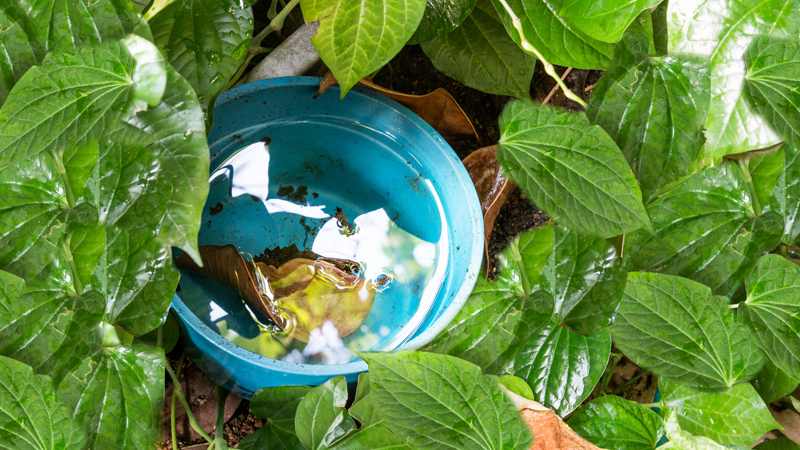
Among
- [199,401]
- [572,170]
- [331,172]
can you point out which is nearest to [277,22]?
[331,172]

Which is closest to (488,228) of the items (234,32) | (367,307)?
(367,307)

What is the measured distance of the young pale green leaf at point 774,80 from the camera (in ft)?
1.88

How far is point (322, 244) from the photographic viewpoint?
1008mm

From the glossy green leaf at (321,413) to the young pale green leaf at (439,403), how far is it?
0.05m

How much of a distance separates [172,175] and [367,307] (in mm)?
549

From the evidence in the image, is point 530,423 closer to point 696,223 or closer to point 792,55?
point 696,223

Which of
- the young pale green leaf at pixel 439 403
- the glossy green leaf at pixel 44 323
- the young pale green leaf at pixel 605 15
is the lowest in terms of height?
the young pale green leaf at pixel 439 403

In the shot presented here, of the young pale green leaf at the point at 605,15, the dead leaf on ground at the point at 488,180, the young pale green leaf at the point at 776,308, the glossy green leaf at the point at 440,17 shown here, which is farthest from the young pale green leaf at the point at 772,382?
the glossy green leaf at the point at 440,17

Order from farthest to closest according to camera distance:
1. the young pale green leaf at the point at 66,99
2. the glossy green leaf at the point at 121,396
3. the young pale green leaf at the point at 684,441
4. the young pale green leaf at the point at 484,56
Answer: the young pale green leaf at the point at 484,56 → the young pale green leaf at the point at 684,441 → the glossy green leaf at the point at 121,396 → the young pale green leaf at the point at 66,99

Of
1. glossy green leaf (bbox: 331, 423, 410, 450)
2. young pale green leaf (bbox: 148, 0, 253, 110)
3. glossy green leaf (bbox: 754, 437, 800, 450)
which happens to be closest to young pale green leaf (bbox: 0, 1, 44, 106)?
young pale green leaf (bbox: 148, 0, 253, 110)

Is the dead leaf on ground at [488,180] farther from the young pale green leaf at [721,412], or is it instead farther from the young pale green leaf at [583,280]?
the young pale green leaf at [721,412]

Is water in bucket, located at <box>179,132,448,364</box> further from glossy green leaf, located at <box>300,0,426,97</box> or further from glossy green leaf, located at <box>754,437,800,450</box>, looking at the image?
glossy green leaf, located at <box>754,437,800,450</box>

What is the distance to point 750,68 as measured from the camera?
0.58 m

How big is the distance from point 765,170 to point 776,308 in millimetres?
212
